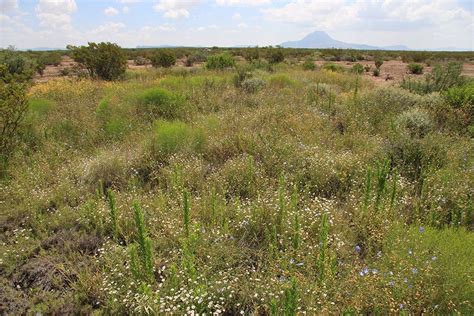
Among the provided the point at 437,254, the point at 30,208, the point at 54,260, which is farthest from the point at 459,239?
the point at 30,208

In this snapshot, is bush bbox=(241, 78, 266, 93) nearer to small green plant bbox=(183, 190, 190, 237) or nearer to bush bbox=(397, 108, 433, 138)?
bush bbox=(397, 108, 433, 138)

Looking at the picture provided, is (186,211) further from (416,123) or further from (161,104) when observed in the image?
(161,104)

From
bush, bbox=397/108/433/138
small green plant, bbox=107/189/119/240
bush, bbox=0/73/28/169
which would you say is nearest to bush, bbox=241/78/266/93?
bush, bbox=397/108/433/138

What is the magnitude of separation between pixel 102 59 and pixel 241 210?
1320 centimetres

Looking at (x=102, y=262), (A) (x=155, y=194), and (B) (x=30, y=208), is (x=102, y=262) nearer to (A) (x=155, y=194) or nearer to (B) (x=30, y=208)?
(A) (x=155, y=194)

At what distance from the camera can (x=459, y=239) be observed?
319 cm

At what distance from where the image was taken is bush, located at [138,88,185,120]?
810 centimetres

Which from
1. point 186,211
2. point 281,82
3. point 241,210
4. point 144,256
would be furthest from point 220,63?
point 144,256

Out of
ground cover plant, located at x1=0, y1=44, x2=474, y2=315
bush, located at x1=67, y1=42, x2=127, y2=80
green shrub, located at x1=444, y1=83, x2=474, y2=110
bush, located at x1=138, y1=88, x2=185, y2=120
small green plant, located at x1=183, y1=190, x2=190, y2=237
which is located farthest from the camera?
bush, located at x1=67, y1=42, x2=127, y2=80

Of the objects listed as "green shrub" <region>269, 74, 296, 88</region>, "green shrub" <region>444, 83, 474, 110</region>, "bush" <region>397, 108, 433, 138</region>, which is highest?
"green shrub" <region>269, 74, 296, 88</region>

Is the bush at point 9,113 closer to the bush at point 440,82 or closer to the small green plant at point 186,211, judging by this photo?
the small green plant at point 186,211

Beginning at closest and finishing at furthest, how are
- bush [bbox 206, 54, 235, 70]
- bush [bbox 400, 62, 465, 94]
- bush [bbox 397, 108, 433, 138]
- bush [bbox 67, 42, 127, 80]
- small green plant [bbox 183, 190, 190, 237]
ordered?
small green plant [bbox 183, 190, 190, 237] → bush [bbox 397, 108, 433, 138] → bush [bbox 400, 62, 465, 94] → bush [bbox 67, 42, 127, 80] → bush [bbox 206, 54, 235, 70]

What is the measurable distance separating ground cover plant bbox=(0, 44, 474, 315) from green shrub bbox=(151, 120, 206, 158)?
3 centimetres

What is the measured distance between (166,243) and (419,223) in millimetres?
2988
